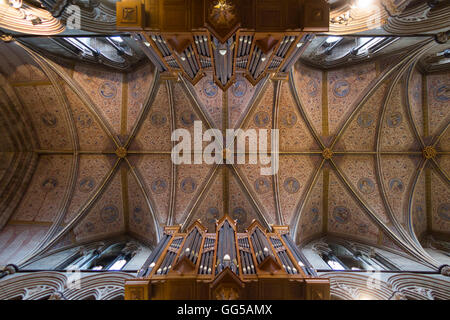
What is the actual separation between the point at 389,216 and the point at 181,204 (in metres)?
9.82

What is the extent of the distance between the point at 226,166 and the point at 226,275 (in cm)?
571

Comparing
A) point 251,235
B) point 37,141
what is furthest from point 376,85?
point 37,141

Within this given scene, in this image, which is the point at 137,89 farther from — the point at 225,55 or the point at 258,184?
the point at 258,184

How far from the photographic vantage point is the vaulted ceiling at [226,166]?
8.39m

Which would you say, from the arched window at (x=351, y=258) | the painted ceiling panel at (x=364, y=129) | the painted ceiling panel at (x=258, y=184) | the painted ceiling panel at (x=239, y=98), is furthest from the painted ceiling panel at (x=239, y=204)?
the painted ceiling panel at (x=364, y=129)

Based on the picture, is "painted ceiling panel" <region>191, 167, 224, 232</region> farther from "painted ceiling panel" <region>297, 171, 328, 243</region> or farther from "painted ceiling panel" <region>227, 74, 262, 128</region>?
"painted ceiling panel" <region>297, 171, 328, 243</region>

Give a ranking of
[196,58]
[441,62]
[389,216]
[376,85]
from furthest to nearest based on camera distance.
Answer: [389,216], [376,85], [441,62], [196,58]

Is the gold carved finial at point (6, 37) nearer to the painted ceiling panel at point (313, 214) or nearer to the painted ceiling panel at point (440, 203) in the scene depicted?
the painted ceiling panel at point (313, 214)

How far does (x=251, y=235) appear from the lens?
25.2 feet

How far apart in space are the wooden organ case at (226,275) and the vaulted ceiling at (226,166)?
9.61 ft

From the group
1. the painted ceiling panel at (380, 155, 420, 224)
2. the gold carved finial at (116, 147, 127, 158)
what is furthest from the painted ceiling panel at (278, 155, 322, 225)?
the gold carved finial at (116, 147, 127, 158)

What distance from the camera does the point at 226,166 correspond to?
10.0 m
